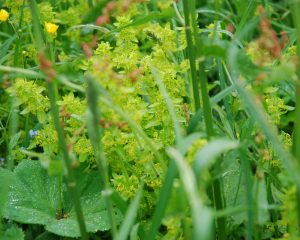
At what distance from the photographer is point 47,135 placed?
7.14ft

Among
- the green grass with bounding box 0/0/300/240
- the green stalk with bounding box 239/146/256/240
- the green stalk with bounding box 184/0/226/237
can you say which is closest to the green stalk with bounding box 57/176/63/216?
the green grass with bounding box 0/0/300/240

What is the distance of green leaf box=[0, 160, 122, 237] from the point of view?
202cm

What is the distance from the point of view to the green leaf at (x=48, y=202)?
2.02 m

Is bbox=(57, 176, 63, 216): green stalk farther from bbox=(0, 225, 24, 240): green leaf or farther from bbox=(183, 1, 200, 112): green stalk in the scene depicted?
bbox=(183, 1, 200, 112): green stalk

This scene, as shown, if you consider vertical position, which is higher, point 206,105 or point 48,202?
point 206,105

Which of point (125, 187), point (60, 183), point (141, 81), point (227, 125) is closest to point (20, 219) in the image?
point (60, 183)

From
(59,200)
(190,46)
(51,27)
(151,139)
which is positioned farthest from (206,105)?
(51,27)

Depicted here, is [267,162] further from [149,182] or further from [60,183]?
[60,183]

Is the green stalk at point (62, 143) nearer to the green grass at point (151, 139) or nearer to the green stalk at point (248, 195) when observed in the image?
the green grass at point (151, 139)

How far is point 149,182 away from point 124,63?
0.41 m

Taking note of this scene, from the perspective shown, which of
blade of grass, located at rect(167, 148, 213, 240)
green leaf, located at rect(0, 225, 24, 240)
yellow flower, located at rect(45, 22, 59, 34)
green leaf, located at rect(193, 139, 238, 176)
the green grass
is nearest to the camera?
blade of grass, located at rect(167, 148, 213, 240)

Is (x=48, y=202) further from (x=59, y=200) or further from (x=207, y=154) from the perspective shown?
(x=207, y=154)

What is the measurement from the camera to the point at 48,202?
2189 millimetres

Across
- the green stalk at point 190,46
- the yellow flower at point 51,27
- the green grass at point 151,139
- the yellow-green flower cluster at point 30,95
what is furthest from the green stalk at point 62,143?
the yellow flower at point 51,27
